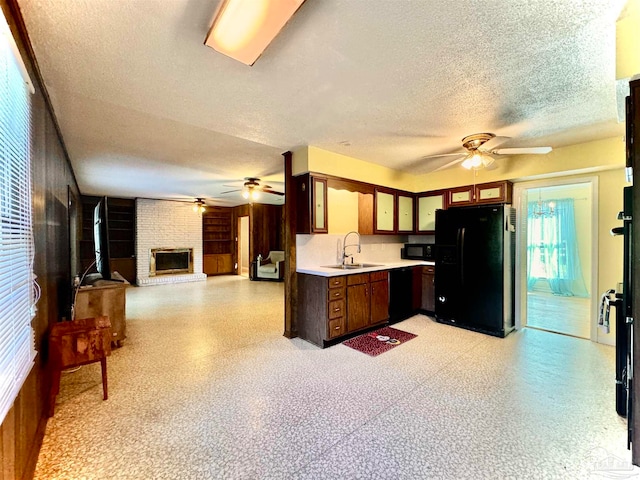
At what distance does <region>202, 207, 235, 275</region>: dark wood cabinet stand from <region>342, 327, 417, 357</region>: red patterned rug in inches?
280

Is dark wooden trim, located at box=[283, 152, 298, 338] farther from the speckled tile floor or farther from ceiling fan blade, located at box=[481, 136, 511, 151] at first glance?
ceiling fan blade, located at box=[481, 136, 511, 151]

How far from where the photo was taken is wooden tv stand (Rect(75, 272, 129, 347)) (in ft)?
10.2

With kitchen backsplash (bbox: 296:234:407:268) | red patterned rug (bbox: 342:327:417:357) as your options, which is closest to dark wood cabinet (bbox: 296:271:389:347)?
red patterned rug (bbox: 342:327:417:357)

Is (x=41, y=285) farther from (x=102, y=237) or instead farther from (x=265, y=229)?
(x=265, y=229)

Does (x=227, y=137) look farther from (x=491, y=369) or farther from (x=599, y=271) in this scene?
(x=599, y=271)


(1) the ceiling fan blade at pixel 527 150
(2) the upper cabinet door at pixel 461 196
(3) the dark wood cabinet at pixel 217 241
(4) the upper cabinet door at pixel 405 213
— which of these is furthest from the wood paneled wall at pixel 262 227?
(1) the ceiling fan blade at pixel 527 150

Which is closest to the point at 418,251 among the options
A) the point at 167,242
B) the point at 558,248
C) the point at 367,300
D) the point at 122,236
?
the point at 367,300

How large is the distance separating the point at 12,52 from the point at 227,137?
80.1 inches

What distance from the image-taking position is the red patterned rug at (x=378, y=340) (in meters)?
3.23

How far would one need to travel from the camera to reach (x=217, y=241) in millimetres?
9633

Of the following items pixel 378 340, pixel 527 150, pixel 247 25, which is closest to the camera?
pixel 247 25

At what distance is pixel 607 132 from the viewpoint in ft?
10.2

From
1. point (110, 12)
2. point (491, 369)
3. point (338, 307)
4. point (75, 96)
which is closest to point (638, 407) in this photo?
point (491, 369)

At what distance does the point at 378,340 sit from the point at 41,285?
327cm
